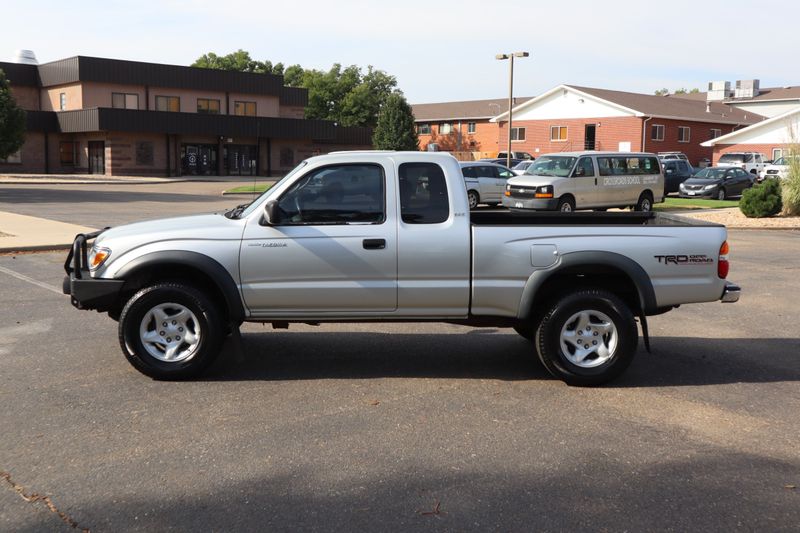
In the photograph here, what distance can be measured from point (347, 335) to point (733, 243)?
12472 mm

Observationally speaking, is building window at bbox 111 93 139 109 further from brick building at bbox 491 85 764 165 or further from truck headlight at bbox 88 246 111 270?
truck headlight at bbox 88 246 111 270

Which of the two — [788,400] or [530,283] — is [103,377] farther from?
[788,400]

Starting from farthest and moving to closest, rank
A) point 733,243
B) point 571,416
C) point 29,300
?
point 733,243 → point 29,300 → point 571,416

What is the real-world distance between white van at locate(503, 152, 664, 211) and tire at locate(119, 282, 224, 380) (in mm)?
17462

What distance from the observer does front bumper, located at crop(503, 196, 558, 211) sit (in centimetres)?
2281

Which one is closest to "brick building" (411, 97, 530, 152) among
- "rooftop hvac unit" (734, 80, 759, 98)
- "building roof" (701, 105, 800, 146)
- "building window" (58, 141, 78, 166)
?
"building roof" (701, 105, 800, 146)

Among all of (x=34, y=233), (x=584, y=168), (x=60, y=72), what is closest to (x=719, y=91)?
(x=60, y=72)

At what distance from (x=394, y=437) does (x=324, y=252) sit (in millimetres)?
1781

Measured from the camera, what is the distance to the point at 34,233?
16984mm

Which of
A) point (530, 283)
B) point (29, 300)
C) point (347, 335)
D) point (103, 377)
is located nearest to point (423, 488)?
point (530, 283)

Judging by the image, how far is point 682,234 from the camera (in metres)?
6.59

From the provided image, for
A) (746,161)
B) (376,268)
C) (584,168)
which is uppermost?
(746,161)

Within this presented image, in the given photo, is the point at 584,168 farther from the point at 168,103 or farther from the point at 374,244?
the point at 168,103

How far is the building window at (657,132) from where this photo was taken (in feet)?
188
